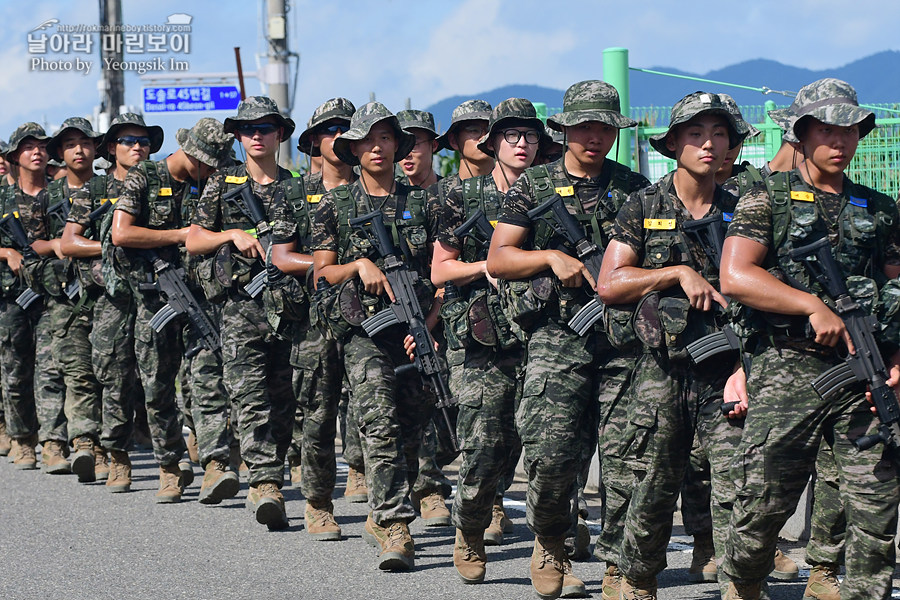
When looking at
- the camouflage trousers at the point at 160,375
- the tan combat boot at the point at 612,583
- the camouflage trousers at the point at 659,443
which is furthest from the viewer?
the camouflage trousers at the point at 160,375

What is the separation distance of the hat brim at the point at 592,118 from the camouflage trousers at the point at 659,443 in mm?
1141

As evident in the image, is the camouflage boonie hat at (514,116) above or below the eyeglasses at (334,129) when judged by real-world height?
below

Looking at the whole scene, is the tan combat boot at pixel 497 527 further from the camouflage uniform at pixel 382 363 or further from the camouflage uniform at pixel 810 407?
the camouflage uniform at pixel 810 407

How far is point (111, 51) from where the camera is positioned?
2492 centimetres

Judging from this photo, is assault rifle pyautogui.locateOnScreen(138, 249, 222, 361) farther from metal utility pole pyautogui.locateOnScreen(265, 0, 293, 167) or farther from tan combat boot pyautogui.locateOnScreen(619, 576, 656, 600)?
metal utility pole pyautogui.locateOnScreen(265, 0, 293, 167)

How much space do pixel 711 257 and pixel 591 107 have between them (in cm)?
103

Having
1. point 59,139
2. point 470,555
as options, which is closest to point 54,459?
point 59,139

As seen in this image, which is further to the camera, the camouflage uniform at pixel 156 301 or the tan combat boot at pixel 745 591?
the camouflage uniform at pixel 156 301

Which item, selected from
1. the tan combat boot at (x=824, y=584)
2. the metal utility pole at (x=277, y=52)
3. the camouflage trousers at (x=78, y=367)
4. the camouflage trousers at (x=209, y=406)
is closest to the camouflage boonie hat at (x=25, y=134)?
the camouflage trousers at (x=78, y=367)

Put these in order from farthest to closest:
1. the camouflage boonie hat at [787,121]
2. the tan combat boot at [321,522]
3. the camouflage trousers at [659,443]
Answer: the tan combat boot at [321,522] → the camouflage trousers at [659,443] → the camouflage boonie hat at [787,121]

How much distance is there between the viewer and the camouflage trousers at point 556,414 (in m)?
6.61

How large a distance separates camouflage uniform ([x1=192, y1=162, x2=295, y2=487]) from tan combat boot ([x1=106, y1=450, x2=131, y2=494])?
1531 millimetres

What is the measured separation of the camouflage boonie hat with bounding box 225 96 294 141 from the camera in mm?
9078

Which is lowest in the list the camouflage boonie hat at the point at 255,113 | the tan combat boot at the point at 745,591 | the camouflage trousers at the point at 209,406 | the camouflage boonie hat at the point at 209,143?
the tan combat boot at the point at 745,591
